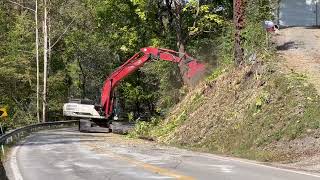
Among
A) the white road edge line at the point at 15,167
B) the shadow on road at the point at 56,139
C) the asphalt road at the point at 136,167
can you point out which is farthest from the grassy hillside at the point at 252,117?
the white road edge line at the point at 15,167

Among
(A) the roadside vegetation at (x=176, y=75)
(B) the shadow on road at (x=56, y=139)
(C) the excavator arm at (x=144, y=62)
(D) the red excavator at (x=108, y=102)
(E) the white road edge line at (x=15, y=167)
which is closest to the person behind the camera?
(E) the white road edge line at (x=15, y=167)

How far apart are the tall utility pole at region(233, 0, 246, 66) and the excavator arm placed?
3.98 meters

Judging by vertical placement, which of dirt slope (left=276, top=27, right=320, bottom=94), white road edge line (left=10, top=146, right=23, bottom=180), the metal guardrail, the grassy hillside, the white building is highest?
the white building

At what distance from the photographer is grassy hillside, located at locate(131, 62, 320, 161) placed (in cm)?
1756

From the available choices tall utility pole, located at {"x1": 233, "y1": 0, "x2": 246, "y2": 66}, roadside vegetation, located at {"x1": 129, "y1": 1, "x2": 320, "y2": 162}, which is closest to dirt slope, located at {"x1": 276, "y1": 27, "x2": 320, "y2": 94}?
roadside vegetation, located at {"x1": 129, "y1": 1, "x2": 320, "y2": 162}

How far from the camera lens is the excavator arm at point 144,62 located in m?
29.0

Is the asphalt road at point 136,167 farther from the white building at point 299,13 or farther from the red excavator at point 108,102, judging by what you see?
the white building at point 299,13

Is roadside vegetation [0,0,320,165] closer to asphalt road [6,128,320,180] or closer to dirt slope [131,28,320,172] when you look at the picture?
Result: dirt slope [131,28,320,172]

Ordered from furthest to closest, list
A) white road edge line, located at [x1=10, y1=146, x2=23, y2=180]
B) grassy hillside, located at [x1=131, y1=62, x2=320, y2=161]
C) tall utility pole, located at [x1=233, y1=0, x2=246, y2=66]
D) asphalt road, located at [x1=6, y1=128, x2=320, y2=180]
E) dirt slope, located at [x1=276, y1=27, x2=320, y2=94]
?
1. tall utility pole, located at [x1=233, y1=0, x2=246, y2=66]
2. dirt slope, located at [x1=276, y1=27, x2=320, y2=94]
3. grassy hillside, located at [x1=131, y1=62, x2=320, y2=161]
4. white road edge line, located at [x1=10, y1=146, x2=23, y2=180]
5. asphalt road, located at [x1=6, y1=128, x2=320, y2=180]

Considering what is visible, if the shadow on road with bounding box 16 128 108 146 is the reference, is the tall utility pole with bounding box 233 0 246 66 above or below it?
above

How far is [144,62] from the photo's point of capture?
3381 cm

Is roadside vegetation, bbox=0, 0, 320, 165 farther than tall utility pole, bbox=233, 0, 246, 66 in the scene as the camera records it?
No

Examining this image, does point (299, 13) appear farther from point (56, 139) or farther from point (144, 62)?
point (56, 139)

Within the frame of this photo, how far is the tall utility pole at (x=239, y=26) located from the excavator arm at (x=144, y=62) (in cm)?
398
